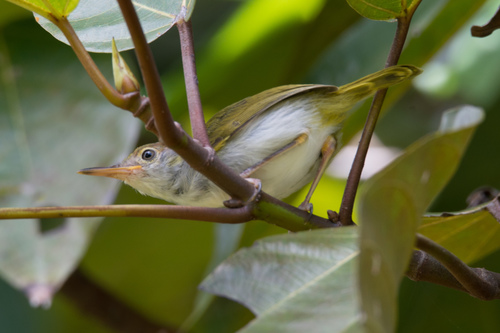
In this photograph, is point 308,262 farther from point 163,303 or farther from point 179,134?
point 163,303

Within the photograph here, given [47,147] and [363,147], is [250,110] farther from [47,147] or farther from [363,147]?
[47,147]

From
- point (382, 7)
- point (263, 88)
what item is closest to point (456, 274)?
point (382, 7)

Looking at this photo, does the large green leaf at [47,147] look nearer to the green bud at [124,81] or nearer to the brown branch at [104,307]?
the brown branch at [104,307]

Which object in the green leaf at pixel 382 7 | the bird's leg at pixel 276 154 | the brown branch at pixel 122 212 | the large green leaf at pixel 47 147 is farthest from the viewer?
the large green leaf at pixel 47 147

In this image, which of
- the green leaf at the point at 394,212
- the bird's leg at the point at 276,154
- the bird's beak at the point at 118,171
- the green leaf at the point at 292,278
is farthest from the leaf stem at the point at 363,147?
the bird's beak at the point at 118,171

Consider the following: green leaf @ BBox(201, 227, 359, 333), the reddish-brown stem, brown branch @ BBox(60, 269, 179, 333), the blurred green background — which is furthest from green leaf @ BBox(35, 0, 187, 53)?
brown branch @ BBox(60, 269, 179, 333)

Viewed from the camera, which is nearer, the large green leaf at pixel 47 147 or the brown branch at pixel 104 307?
the large green leaf at pixel 47 147

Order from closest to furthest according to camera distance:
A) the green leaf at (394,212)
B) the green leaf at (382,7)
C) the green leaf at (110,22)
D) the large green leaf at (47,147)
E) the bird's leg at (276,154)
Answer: the green leaf at (394,212), the green leaf at (382,7), the green leaf at (110,22), the bird's leg at (276,154), the large green leaf at (47,147)

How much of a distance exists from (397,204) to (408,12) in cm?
71

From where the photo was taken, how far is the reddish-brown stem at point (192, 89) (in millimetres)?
1309

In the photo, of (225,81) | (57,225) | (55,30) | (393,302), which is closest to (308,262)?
(393,302)

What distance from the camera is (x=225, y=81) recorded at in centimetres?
301

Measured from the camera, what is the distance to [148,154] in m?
2.22

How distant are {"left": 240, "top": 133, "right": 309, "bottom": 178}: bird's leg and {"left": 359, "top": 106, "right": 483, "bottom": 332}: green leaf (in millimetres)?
952
